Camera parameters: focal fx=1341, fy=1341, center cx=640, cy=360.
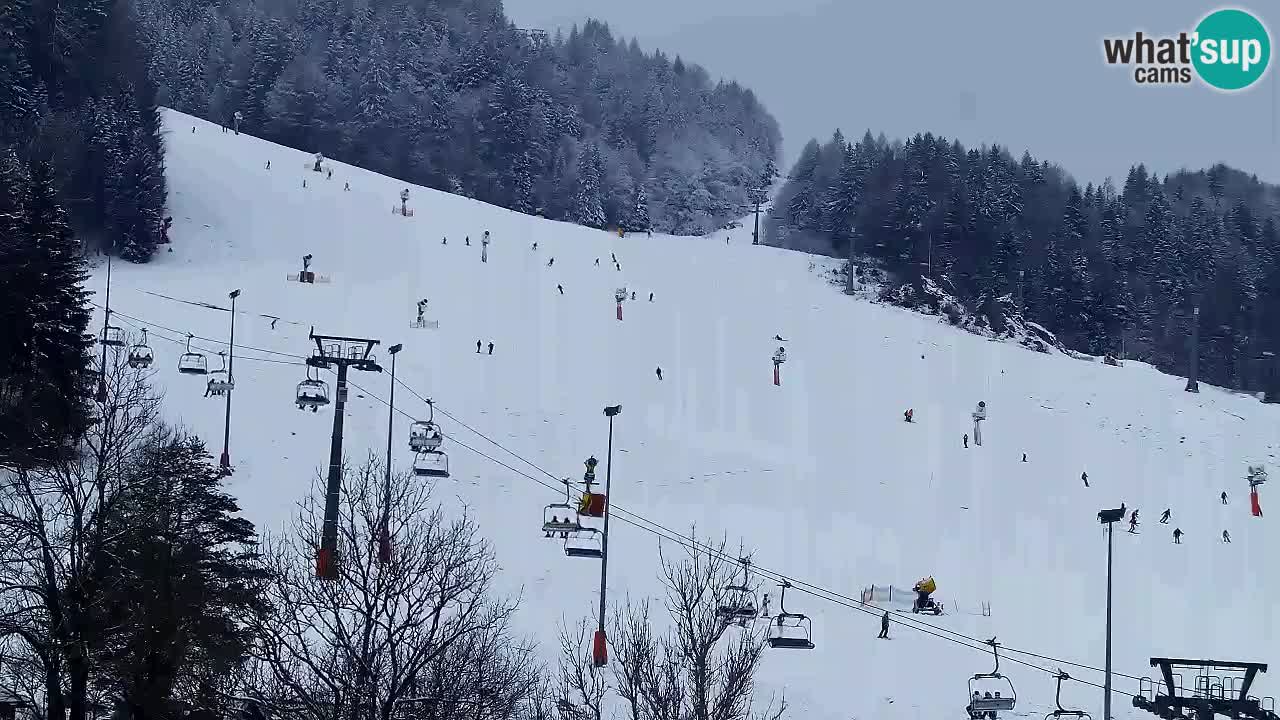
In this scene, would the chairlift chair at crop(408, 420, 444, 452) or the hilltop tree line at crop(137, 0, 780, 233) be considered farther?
the hilltop tree line at crop(137, 0, 780, 233)

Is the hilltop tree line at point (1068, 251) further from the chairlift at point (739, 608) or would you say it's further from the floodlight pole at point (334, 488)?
the chairlift at point (739, 608)

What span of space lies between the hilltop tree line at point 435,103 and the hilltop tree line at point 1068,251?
27.7 metres

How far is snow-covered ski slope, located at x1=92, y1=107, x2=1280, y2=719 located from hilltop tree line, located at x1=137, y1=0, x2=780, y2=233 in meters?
30.4

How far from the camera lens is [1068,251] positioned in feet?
354

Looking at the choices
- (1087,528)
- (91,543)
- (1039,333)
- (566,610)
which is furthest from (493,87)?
(91,543)

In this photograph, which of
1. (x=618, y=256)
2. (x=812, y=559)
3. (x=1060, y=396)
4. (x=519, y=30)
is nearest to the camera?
(x=812, y=559)

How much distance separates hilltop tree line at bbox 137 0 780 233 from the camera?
397ft

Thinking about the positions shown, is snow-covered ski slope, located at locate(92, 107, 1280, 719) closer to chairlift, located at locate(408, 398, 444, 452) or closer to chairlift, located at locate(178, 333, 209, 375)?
chairlift, located at locate(178, 333, 209, 375)

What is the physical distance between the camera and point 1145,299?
110375 mm

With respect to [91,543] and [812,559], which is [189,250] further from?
[91,543]

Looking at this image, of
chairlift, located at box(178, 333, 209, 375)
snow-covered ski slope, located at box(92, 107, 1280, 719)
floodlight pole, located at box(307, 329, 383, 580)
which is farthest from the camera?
chairlift, located at box(178, 333, 209, 375)

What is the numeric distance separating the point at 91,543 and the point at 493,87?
117915mm

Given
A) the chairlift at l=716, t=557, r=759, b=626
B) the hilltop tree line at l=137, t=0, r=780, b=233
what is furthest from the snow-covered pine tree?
the chairlift at l=716, t=557, r=759, b=626

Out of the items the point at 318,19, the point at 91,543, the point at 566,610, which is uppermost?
the point at 318,19
